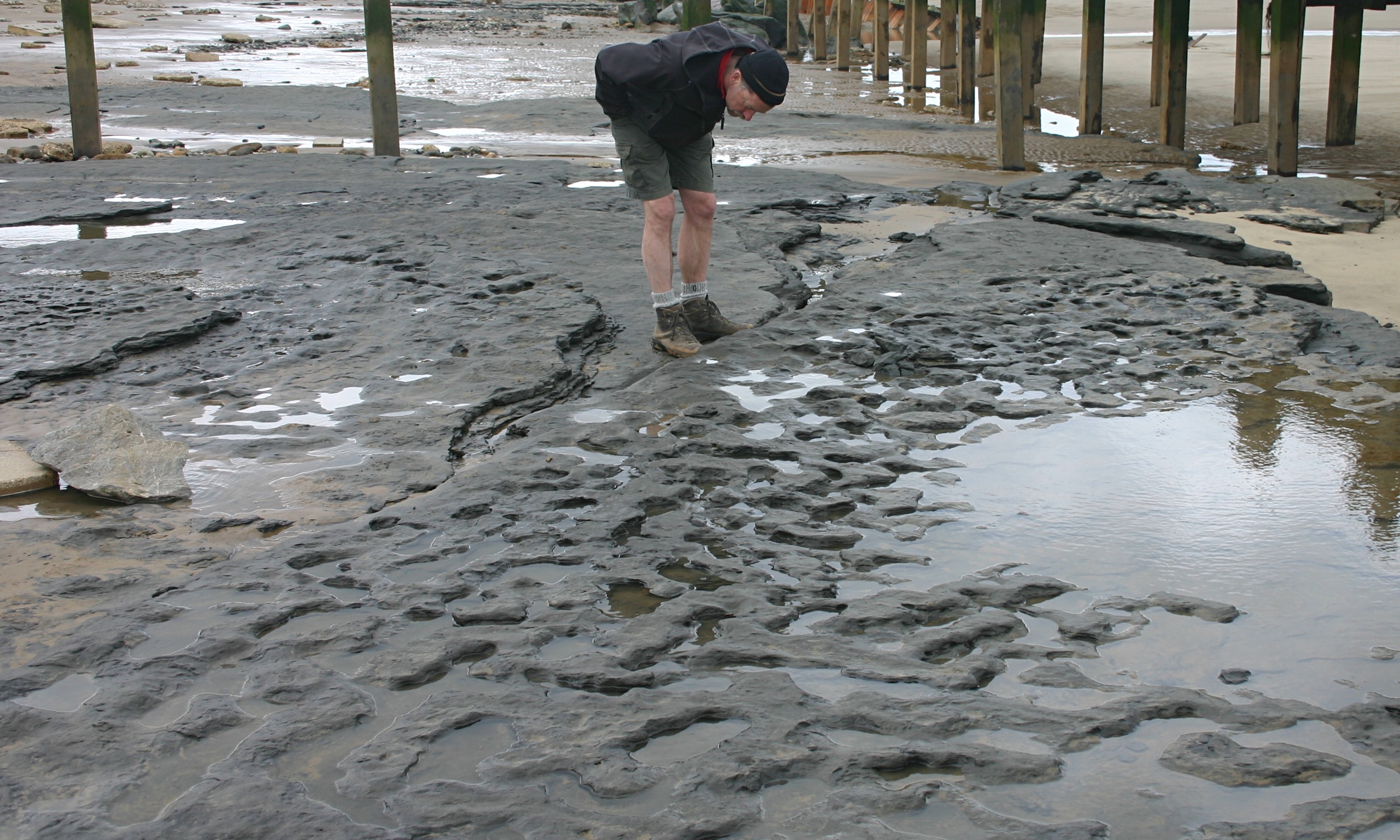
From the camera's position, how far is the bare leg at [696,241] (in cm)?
429

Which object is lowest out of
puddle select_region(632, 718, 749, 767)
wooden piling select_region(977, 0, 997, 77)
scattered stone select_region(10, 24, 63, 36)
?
puddle select_region(632, 718, 749, 767)

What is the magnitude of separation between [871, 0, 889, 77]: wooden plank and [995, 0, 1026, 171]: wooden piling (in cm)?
726

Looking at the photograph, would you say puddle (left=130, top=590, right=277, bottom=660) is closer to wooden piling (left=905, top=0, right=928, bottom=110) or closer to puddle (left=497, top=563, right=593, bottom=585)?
Answer: puddle (left=497, top=563, right=593, bottom=585)

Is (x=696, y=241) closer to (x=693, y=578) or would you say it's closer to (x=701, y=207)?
(x=701, y=207)

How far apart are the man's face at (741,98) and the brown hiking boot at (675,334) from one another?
735 mm

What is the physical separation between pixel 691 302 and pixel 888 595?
6.67 ft

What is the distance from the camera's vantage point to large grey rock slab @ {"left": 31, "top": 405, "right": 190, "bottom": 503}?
9.54 ft

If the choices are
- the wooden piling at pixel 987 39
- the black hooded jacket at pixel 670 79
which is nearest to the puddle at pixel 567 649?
the black hooded jacket at pixel 670 79

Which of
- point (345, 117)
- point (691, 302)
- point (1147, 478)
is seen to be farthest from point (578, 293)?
point (345, 117)

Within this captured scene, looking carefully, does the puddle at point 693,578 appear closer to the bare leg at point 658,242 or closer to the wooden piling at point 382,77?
the bare leg at point 658,242

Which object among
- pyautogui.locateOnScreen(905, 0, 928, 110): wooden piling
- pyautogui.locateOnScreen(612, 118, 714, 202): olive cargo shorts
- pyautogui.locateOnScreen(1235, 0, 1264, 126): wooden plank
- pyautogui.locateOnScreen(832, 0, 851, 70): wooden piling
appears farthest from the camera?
pyautogui.locateOnScreen(832, 0, 851, 70): wooden piling

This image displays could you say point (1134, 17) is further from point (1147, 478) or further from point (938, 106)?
point (1147, 478)

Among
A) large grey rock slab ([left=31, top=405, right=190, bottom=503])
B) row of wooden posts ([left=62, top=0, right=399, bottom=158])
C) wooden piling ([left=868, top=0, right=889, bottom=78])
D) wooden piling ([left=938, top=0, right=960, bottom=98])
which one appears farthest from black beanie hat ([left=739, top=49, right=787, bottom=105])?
wooden piling ([left=868, top=0, right=889, bottom=78])

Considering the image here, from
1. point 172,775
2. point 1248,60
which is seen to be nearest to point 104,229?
point 172,775
